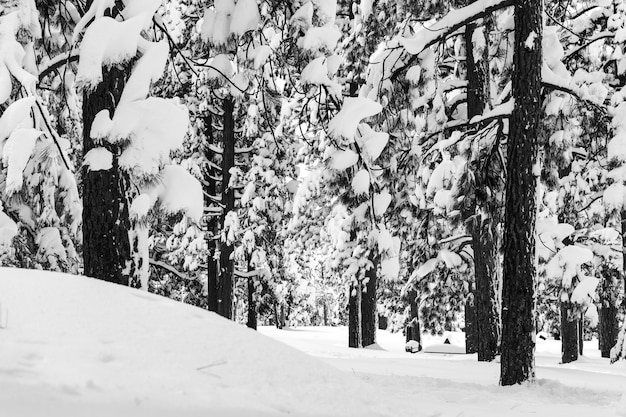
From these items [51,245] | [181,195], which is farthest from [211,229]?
[181,195]

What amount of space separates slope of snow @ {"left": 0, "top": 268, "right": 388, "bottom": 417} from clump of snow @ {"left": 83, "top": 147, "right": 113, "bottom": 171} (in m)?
1.39

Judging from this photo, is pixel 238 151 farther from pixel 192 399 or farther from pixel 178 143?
pixel 192 399

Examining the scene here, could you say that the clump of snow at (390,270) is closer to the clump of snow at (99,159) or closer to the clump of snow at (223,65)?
the clump of snow at (223,65)

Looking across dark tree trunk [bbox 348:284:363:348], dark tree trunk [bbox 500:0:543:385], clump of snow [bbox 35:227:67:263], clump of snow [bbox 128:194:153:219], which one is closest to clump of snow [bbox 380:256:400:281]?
dark tree trunk [bbox 348:284:363:348]

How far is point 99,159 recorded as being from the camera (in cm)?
480

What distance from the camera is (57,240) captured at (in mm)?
10359

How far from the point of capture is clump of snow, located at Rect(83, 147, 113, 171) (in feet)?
15.7

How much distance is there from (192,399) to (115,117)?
9.16 ft

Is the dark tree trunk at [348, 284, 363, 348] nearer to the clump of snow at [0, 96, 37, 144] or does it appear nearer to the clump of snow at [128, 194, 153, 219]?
the clump of snow at [128, 194, 153, 219]

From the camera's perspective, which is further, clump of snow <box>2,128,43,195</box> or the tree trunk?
the tree trunk

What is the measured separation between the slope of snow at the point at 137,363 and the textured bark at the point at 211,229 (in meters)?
14.7

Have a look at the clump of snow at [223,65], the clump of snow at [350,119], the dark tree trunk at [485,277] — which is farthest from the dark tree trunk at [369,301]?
the clump of snow at [350,119]

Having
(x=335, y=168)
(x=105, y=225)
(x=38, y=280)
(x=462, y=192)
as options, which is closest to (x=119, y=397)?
(x=38, y=280)

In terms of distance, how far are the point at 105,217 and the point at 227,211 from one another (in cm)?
1276
